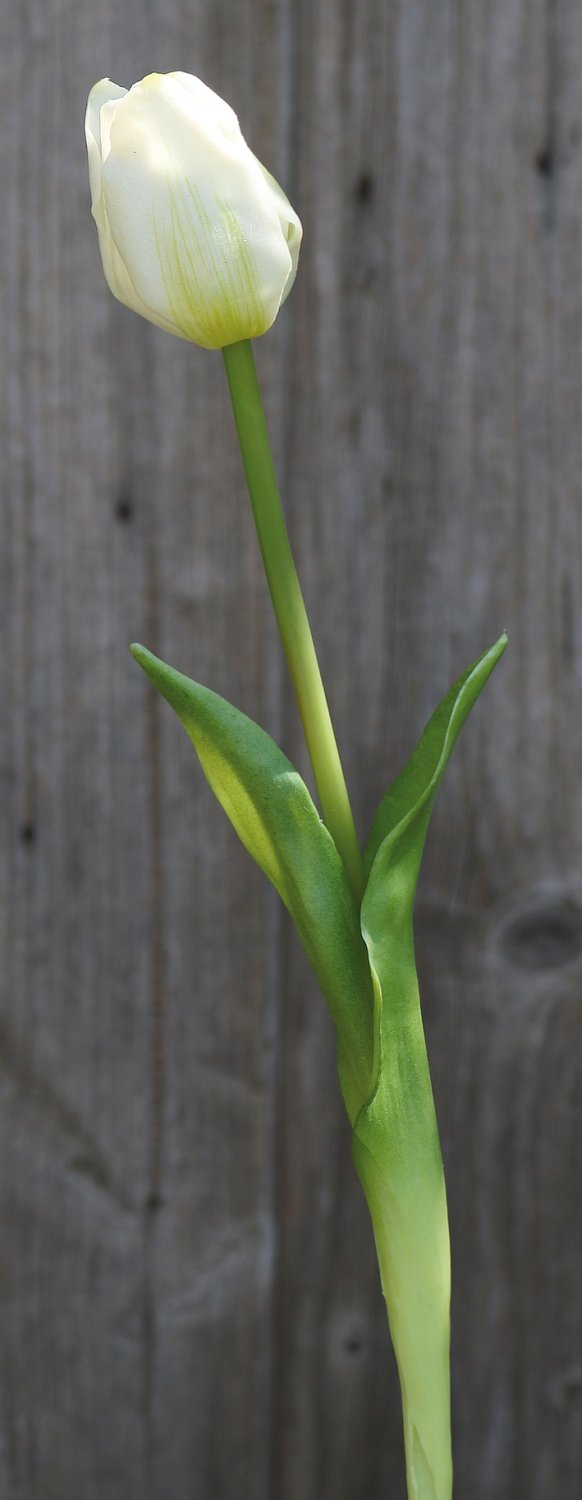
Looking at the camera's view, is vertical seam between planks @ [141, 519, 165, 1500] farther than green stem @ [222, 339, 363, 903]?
Yes

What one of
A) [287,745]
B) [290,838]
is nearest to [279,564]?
[290,838]

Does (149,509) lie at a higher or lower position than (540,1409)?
higher

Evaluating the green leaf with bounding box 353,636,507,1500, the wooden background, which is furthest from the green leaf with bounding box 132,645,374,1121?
the wooden background

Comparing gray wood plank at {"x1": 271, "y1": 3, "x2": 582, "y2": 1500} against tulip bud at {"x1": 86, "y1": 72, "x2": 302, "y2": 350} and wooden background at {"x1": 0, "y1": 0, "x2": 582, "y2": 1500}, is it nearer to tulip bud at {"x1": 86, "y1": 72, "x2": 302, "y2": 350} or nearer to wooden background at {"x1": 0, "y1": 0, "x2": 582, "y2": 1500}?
wooden background at {"x1": 0, "y1": 0, "x2": 582, "y2": 1500}

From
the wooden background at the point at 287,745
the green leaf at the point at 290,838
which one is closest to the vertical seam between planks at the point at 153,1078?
the wooden background at the point at 287,745

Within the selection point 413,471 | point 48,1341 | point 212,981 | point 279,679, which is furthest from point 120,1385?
point 413,471

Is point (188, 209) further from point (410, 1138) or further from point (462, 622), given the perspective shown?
point (462, 622)

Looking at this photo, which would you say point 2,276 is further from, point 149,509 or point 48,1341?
point 48,1341
